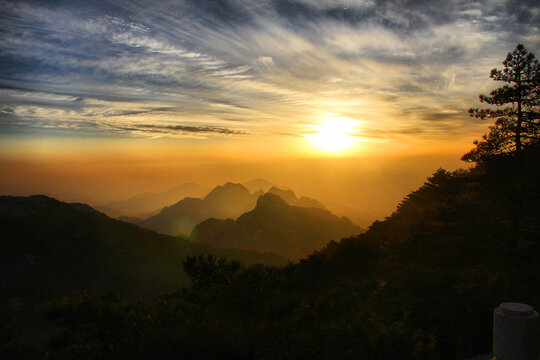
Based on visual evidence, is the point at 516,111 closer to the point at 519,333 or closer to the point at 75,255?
the point at 519,333

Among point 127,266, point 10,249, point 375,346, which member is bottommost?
point 127,266

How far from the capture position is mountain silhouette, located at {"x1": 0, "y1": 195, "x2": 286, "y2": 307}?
80000 mm

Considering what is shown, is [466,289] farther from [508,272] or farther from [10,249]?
[10,249]

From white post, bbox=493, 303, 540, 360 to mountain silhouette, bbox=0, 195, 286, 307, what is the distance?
7074 cm

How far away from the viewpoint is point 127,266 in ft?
316

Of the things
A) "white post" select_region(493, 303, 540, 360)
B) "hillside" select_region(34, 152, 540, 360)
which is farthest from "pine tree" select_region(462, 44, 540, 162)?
"white post" select_region(493, 303, 540, 360)

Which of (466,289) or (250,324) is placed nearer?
(250,324)

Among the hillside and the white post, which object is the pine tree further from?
the white post

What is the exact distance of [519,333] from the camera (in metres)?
5.15

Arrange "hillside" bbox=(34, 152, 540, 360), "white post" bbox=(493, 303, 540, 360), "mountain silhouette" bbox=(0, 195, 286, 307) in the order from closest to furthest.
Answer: "white post" bbox=(493, 303, 540, 360) < "hillside" bbox=(34, 152, 540, 360) < "mountain silhouette" bbox=(0, 195, 286, 307)

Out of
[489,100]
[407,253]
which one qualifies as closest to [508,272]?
[407,253]


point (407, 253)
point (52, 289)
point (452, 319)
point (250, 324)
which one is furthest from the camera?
point (52, 289)

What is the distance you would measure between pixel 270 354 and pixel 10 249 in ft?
380

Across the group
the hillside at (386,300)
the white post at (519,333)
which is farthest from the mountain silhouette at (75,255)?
the white post at (519,333)
